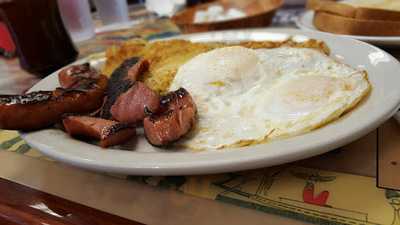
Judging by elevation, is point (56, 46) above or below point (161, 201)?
above

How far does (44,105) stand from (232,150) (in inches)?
22.0

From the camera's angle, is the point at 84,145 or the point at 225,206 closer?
the point at 225,206

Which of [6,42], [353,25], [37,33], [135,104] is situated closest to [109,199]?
[135,104]

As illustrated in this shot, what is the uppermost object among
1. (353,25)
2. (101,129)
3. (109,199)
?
(353,25)

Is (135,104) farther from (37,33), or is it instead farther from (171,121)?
(37,33)

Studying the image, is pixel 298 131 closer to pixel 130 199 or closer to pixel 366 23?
pixel 130 199

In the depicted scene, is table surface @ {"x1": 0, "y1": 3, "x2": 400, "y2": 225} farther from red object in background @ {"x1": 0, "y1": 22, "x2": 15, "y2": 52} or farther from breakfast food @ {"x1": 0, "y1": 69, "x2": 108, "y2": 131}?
red object in background @ {"x1": 0, "y1": 22, "x2": 15, "y2": 52}

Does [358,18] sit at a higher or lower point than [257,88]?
higher

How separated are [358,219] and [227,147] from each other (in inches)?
12.1

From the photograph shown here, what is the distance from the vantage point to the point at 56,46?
5.56 ft

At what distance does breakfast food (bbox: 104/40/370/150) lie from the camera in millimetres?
823

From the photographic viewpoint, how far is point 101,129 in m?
0.86

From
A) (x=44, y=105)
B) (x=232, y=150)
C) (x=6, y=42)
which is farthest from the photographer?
(x=6, y=42)

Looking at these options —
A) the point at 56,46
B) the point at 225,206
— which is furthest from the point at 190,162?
the point at 56,46
